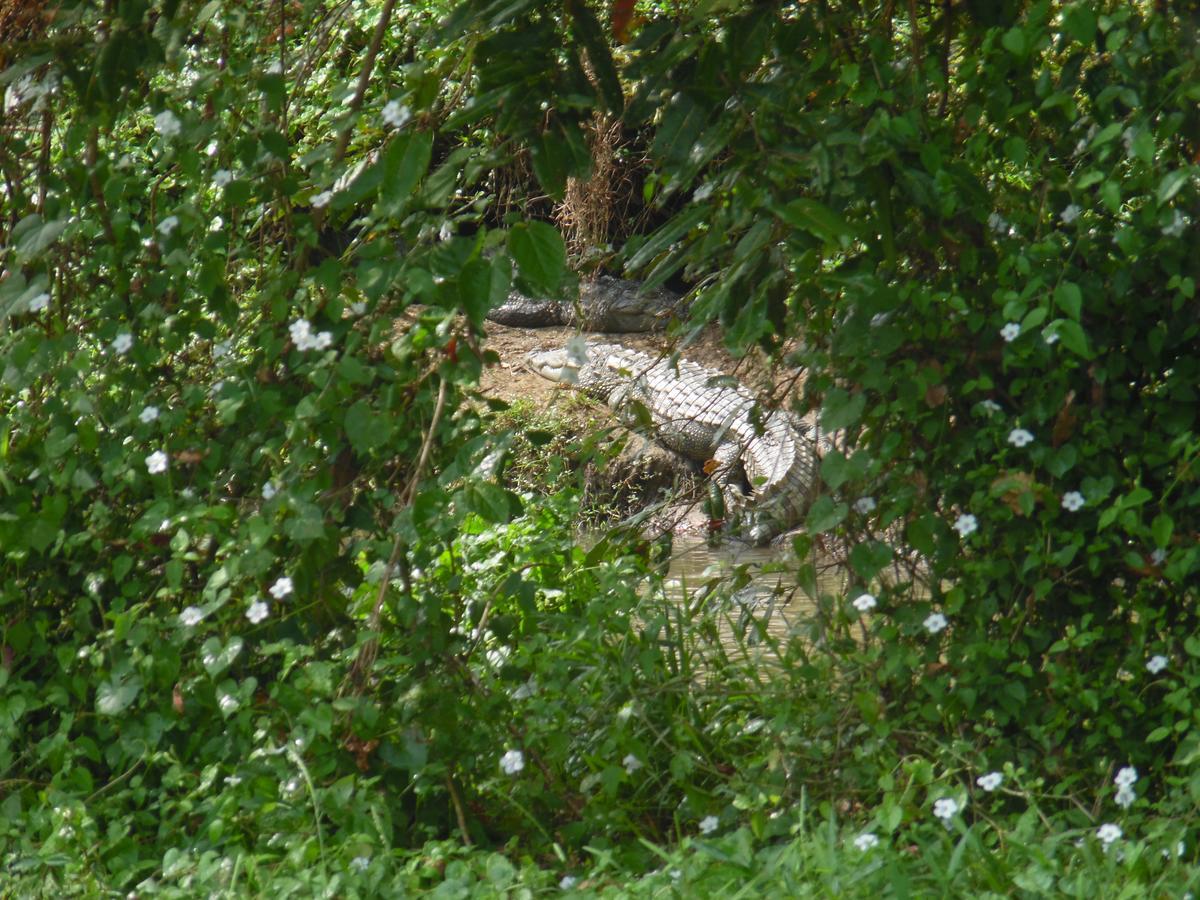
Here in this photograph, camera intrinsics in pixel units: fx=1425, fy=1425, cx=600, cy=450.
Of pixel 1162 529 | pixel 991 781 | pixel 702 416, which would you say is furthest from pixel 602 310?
pixel 991 781

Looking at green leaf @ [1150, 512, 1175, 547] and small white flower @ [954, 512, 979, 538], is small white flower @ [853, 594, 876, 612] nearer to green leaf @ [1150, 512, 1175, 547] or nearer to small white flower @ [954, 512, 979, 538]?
small white flower @ [954, 512, 979, 538]

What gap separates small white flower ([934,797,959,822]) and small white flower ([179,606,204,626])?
123 cm

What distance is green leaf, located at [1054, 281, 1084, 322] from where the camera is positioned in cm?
224

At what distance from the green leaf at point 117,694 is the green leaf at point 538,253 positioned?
102cm

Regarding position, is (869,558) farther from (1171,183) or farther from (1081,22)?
(1081,22)

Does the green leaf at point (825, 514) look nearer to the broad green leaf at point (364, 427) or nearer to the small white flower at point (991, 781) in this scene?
the small white flower at point (991, 781)

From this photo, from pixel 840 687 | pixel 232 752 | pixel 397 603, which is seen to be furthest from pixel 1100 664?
pixel 232 752

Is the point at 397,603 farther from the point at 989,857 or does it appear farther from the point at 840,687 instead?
the point at 989,857

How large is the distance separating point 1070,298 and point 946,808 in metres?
0.82

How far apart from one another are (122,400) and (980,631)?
1.57 meters

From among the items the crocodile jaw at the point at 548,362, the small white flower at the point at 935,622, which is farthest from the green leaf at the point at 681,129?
the crocodile jaw at the point at 548,362

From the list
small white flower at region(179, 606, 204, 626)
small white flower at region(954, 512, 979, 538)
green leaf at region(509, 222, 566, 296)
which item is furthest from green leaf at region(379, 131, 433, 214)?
small white flower at region(954, 512, 979, 538)

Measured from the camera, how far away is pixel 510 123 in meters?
2.22

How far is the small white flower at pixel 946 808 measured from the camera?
7.11 ft
